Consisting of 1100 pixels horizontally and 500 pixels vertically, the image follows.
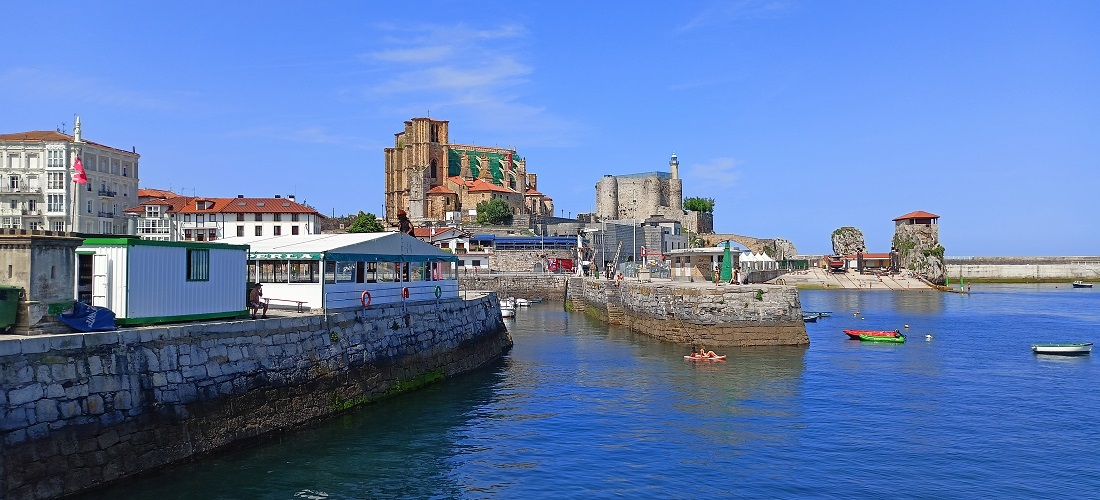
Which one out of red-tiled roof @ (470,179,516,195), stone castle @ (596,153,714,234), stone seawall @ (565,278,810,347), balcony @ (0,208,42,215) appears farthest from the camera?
stone castle @ (596,153,714,234)

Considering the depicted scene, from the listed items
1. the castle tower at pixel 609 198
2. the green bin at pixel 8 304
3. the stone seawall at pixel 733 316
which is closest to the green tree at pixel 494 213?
the castle tower at pixel 609 198

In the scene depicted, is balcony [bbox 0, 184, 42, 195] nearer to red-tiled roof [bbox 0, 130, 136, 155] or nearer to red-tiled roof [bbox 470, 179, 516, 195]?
red-tiled roof [bbox 0, 130, 136, 155]

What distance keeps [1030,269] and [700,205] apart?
2358 inches

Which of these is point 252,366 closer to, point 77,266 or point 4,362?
point 77,266

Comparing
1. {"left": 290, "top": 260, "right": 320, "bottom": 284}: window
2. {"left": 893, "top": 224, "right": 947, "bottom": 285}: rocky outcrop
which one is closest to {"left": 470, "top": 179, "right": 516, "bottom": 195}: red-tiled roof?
{"left": 893, "top": 224, "right": 947, "bottom": 285}: rocky outcrop

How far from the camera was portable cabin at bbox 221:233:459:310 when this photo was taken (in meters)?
24.8

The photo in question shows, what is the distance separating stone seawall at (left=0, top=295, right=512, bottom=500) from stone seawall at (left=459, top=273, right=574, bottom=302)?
59568 millimetres

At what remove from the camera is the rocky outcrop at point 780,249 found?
14300cm

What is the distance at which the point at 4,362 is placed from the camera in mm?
13664

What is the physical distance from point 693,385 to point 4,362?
2231 cm


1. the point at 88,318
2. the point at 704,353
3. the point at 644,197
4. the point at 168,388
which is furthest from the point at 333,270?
the point at 644,197

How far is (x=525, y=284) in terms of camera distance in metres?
87.4

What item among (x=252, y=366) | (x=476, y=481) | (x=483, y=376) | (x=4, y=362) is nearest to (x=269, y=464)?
(x=252, y=366)

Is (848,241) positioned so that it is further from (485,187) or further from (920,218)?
(485,187)
